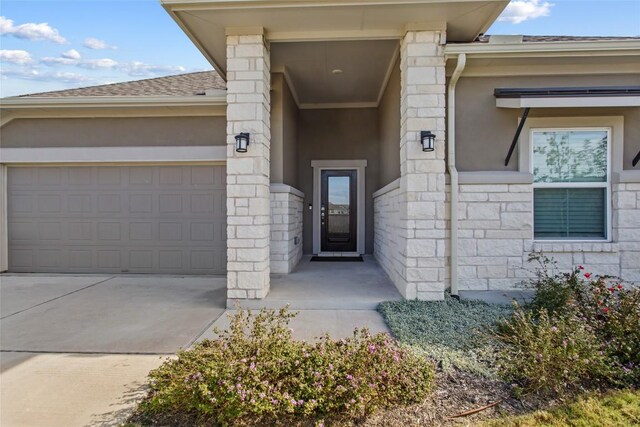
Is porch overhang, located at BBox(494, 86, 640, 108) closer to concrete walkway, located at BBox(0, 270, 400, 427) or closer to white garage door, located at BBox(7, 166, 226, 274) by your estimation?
concrete walkway, located at BBox(0, 270, 400, 427)

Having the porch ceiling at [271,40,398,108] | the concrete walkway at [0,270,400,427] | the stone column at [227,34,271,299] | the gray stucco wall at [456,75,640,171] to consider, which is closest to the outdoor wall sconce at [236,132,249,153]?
the stone column at [227,34,271,299]

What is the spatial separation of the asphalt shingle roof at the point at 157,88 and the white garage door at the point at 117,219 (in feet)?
4.46

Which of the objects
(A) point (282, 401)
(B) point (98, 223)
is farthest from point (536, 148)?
(B) point (98, 223)

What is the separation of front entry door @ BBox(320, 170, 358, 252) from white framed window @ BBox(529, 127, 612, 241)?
3.87 metres

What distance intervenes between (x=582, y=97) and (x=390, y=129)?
105 inches

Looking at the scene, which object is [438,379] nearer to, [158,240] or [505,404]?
[505,404]

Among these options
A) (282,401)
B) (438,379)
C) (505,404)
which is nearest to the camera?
(282,401)

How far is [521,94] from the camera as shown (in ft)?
14.1

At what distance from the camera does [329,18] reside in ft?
12.9

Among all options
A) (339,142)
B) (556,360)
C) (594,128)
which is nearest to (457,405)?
(556,360)

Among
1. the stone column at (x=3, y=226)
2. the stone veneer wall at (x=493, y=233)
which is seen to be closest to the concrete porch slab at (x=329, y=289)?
the stone veneer wall at (x=493, y=233)

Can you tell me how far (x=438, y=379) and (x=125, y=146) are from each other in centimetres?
627

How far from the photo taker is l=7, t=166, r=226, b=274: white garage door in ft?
20.2

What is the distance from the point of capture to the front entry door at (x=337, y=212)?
307 inches
